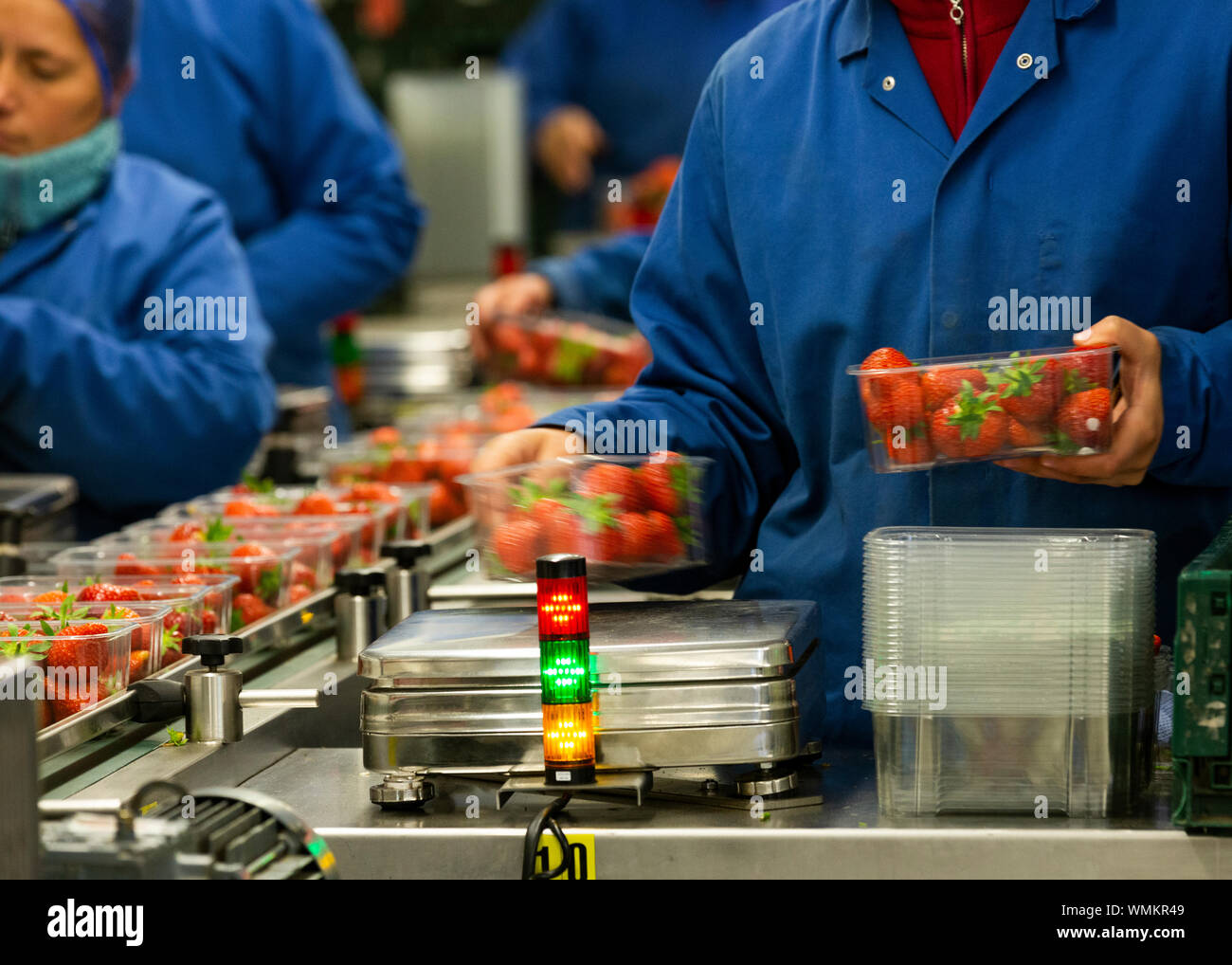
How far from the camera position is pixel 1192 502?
6.14 ft

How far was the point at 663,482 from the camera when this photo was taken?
6.12ft

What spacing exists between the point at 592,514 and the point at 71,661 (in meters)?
0.60

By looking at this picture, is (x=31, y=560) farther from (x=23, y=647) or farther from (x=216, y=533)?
(x=23, y=647)

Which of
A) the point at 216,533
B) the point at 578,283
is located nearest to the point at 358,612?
the point at 216,533

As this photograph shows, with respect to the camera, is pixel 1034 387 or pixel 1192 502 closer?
pixel 1034 387

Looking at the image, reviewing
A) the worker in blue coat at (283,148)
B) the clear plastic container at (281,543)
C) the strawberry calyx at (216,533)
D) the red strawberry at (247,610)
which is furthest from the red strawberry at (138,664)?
the worker in blue coat at (283,148)

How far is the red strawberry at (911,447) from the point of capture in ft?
5.51

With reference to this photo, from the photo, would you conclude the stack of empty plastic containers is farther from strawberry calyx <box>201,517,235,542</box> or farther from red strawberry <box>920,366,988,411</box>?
strawberry calyx <box>201,517,235,542</box>

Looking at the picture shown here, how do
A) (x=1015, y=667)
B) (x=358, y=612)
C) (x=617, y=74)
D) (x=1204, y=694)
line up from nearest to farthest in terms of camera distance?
1. (x=1204, y=694)
2. (x=1015, y=667)
3. (x=358, y=612)
4. (x=617, y=74)

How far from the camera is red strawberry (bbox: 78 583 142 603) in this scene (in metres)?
2.09

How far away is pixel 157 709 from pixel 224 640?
11 centimetres

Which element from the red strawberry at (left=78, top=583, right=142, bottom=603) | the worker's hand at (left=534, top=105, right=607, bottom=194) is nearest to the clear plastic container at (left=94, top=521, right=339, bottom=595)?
the red strawberry at (left=78, top=583, right=142, bottom=603)
